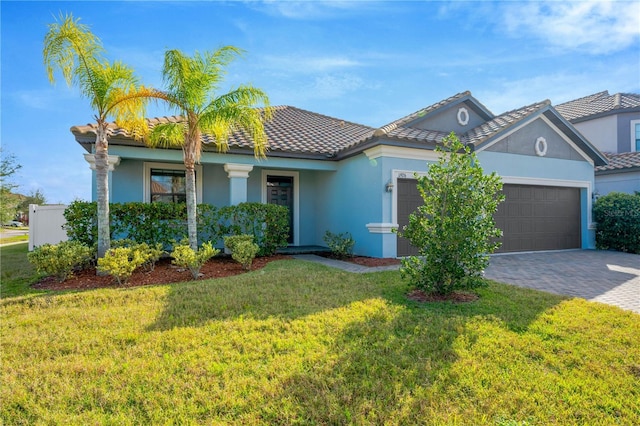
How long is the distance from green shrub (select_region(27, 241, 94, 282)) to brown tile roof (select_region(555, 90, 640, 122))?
24.0 metres

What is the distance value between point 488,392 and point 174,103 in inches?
324

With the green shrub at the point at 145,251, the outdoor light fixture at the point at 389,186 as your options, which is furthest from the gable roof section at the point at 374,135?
the green shrub at the point at 145,251


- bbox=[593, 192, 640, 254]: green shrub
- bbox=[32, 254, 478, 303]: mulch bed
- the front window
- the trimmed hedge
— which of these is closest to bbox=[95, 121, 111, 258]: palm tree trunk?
bbox=[32, 254, 478, 303]: mulch bed

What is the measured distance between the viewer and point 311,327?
14.7 ft

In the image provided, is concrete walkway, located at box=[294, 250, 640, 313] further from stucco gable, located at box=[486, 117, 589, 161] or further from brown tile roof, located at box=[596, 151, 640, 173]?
brown tile roof, located at box=[596, 151, 640, 173]

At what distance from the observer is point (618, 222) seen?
42.0 ft

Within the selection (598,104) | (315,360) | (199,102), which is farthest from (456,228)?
(598,104)

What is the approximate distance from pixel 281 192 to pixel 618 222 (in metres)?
13.0

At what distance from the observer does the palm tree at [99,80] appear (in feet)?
22.8

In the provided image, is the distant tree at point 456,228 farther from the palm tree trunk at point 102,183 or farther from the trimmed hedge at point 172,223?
the palm tree trunk at point 102,183

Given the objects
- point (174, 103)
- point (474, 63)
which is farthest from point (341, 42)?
point (174, 103)

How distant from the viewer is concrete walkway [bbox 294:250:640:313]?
6457 mm

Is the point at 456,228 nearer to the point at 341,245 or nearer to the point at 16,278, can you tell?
the point at 341,245

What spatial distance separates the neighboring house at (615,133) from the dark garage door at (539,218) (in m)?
4.34
